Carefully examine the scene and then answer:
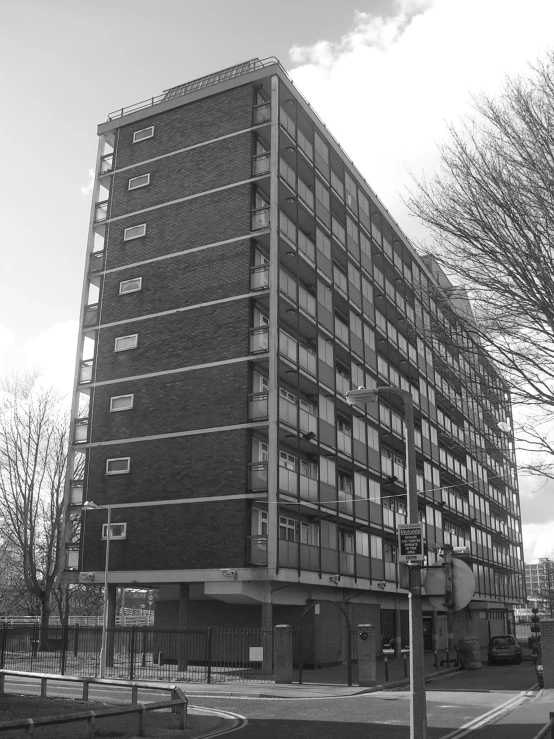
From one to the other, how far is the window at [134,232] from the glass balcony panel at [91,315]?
3813 mm

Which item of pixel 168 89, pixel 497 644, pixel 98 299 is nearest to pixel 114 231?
pixel 98 299

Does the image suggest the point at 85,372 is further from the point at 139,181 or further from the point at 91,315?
the point at 139,181

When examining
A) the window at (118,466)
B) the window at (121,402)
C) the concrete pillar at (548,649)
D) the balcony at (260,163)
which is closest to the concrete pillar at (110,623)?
the window at (118,466)

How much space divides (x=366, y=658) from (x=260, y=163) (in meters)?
22.6

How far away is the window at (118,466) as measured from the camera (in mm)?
35281

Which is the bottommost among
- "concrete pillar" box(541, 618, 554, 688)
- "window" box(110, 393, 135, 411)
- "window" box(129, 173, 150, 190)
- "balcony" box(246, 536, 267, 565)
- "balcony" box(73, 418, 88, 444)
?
"concrete pillar" box(541, 618, 554, 688)

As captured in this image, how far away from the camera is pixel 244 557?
1218 inches

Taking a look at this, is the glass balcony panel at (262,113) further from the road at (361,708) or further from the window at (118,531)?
the road at (361,708)

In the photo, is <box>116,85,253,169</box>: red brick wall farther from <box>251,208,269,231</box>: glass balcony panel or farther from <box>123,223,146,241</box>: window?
<box>251,208,269,231</box>: glass balcony panel

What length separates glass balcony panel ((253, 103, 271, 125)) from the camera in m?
37.7

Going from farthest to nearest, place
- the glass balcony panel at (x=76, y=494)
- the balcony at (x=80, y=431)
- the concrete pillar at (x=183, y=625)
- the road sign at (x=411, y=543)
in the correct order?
the balcony at (x=80, y=431), the glass balcony panel at (x=76, y=494), the concrete pillar at (x=183, y=625), the road sign at (x=411, y=543)

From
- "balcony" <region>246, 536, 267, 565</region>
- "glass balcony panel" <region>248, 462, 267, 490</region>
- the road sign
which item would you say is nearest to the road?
the road sign

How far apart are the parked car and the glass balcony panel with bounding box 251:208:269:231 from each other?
23.8 m

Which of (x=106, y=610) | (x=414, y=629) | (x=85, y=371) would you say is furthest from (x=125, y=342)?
(x=414, y=629)
